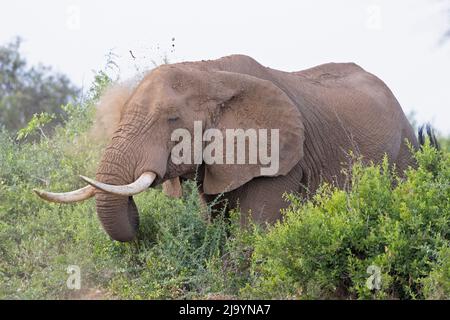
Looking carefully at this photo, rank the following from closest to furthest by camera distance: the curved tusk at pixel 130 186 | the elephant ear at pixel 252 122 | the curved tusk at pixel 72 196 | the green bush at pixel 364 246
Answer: the green bush at pixel 364 246, the curved tusk at pixel 130 186, the curved tusk at pixel 72 196, the elephant ear at pixel 252 122

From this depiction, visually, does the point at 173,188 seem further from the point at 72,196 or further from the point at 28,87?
the point at 28,87

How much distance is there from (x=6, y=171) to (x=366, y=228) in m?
3.99

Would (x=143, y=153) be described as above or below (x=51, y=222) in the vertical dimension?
above

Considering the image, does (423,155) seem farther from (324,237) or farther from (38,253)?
(38,253)

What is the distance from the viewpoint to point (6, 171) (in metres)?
9.99

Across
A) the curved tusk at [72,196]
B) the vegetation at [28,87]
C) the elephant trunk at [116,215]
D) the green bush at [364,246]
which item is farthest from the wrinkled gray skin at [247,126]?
the vegetation at [28,87]

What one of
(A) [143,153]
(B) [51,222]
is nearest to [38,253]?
(B) [51,222]

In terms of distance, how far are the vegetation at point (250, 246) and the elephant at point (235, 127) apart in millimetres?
233

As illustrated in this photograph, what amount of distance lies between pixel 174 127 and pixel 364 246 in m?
1.71

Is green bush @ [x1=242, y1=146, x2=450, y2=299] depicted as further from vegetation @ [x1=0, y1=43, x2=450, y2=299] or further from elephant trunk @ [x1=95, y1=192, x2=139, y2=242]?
elephant trunk @ [x1=95, y1=192, x2=139, y2=242]

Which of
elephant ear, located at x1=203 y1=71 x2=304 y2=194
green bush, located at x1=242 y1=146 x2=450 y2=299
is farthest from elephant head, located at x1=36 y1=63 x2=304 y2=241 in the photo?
green bush, located at x1=242 y1=146 x2=450 y2=299

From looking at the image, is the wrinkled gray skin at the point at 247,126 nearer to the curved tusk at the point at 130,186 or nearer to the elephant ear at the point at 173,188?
the curved tusk at the point at 130,186

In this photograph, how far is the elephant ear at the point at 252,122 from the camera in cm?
834
